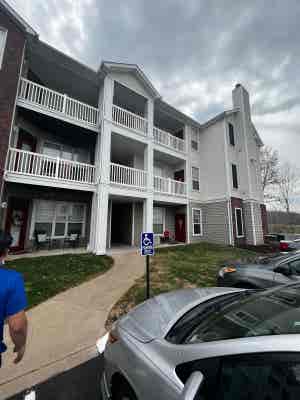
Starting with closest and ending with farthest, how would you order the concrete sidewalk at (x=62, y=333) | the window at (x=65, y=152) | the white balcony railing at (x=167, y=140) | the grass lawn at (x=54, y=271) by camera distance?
the concrete sidewalk at (x=62, y=333) < the grass lawn at (x=54, y=271) < the window at (x=65, y=152) < the white balcony railing at (x=167, y=140)

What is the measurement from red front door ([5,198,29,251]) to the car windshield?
10.7 m

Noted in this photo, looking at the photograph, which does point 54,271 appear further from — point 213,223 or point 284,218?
point 284,218

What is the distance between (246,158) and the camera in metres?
15.4

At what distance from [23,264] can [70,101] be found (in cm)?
848

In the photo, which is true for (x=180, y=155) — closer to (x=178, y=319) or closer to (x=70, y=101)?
(x=70, y=101)

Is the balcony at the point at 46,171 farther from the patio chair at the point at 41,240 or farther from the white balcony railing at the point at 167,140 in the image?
the white balcony railing at the point at 167,140

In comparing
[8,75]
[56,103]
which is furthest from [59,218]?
[8,75]

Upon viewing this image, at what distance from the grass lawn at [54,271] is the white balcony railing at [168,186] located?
242 inches

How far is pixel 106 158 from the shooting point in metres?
9.87

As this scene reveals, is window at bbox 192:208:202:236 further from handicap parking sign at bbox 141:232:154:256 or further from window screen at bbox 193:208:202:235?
handicap parking sign at bbox 141:232:154:256

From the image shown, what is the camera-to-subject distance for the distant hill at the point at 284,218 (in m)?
34.6

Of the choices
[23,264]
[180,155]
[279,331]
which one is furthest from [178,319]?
[180,155]

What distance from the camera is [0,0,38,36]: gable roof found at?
8216mm

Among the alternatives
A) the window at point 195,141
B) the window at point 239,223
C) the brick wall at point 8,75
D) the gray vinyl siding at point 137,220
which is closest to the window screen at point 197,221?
the window at point 239,223
